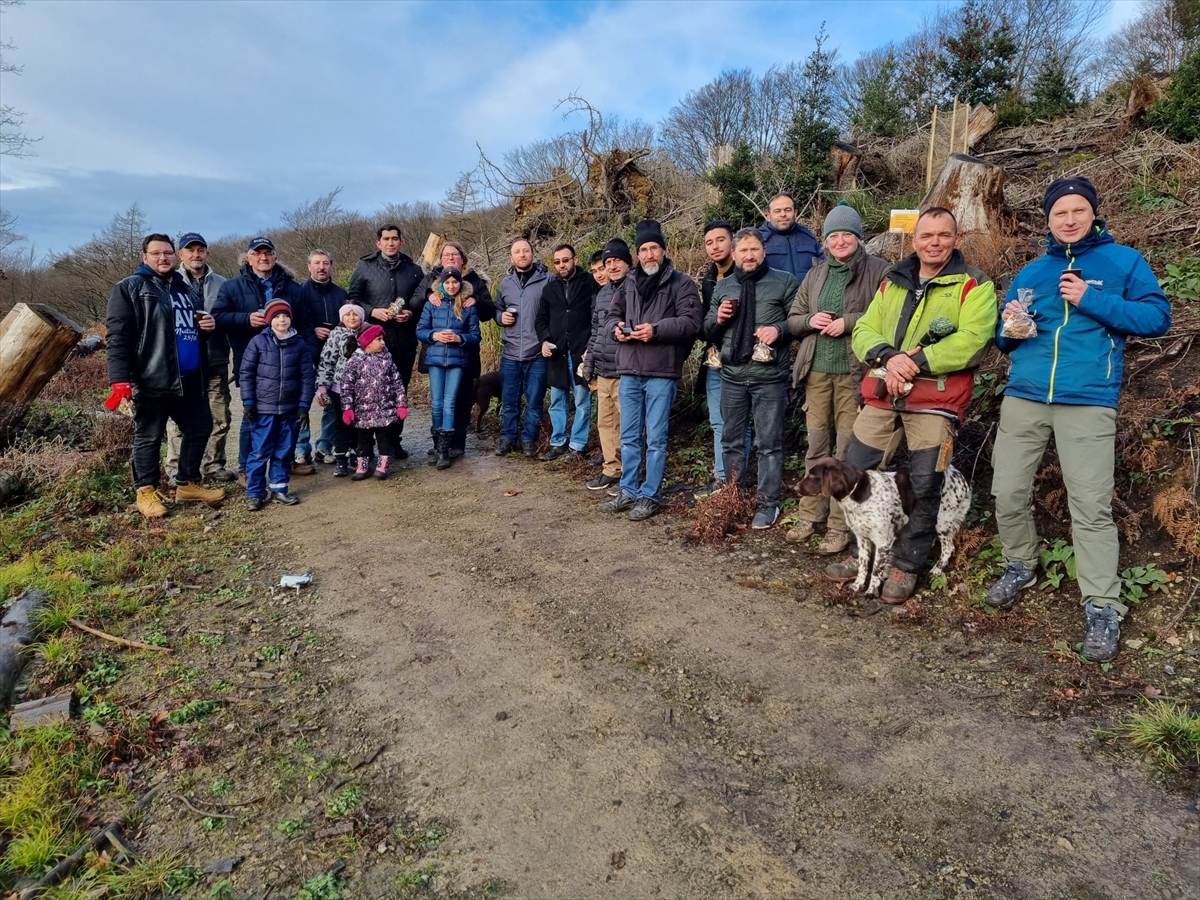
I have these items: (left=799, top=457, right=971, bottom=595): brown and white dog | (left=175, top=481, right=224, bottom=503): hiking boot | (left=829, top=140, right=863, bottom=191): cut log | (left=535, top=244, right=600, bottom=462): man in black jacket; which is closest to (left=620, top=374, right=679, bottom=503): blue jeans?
(left=535, top=244, right=600, bottom=462): man in black jacket

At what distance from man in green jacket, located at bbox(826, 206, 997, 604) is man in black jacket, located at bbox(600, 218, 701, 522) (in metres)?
1.69

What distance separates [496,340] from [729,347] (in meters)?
6.43

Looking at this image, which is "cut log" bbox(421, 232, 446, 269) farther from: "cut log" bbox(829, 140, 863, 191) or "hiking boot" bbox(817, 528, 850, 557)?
"hiking boot" bbox(817, 528, 850, 557)

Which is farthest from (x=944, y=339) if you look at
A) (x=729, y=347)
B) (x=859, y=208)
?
(x=859, y=208)

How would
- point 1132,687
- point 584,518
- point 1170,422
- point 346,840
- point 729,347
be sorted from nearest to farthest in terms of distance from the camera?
point 346,840, point 1132,687, point 1170,422, point 729,347, point 584,518

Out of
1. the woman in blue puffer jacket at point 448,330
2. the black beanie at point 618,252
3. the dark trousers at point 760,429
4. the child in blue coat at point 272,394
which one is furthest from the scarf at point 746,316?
the child in blue coat at point 272,394

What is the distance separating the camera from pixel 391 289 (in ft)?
25.2

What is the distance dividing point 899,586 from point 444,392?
5090mm

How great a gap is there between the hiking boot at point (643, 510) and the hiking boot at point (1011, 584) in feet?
8.74

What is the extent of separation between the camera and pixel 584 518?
19.7 ft

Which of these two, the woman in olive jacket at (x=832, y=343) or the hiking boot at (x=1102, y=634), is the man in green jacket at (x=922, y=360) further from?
the hiking boot at (x=1102, y=634)

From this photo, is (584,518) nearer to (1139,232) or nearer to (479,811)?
(479,811)

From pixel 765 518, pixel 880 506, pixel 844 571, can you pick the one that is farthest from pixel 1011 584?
pixel 765 518

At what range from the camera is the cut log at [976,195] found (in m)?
7.32
